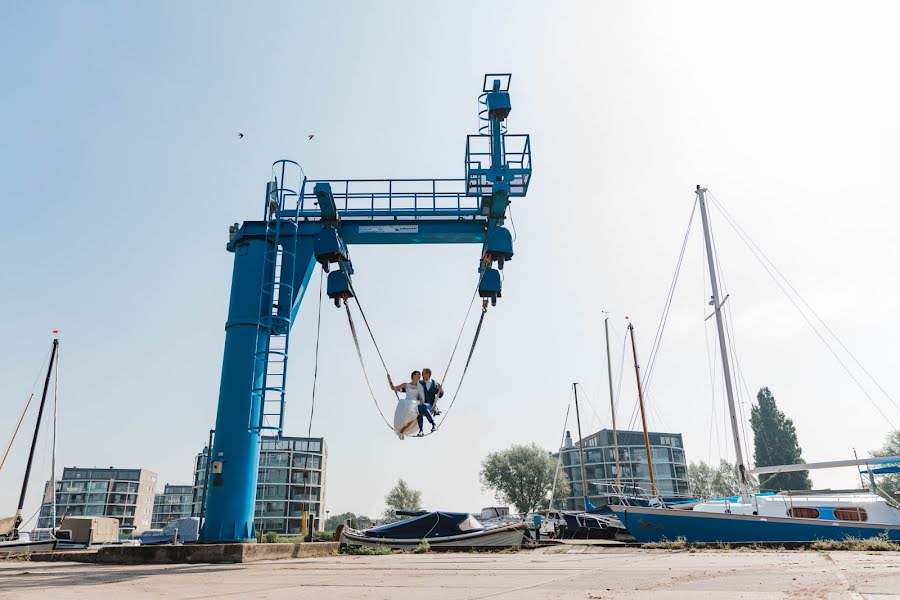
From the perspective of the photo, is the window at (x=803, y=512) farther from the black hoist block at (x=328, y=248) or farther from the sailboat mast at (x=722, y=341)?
the black hoist block at (x=328, y=248)

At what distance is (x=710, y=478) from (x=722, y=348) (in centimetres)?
8251

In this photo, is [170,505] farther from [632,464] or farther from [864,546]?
[864,546]

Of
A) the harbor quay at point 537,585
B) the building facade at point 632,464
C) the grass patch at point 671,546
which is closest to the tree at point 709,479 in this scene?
the building facade at point 632,464

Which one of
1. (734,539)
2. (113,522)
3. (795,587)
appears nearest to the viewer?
(795,587)

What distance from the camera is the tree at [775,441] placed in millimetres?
62672

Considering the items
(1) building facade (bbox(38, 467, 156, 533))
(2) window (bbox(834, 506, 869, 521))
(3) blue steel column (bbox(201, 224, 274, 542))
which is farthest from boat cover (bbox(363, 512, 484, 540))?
(1) building facade (bbox(38, 467, 156, 533))

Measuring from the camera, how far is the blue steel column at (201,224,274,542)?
1114 centimetres

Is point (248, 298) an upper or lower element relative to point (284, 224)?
lower

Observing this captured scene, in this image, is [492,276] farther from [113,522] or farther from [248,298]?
[113,522]

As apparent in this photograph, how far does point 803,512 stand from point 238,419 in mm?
17141

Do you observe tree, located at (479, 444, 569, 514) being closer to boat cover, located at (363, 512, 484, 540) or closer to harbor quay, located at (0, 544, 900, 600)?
boat cover, located at (363, 512, 484, 540)

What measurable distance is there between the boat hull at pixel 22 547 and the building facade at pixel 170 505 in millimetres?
96381

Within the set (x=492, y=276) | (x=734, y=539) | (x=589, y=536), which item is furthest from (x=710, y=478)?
(x=492, y=276)

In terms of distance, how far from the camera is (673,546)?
13.0 metres
